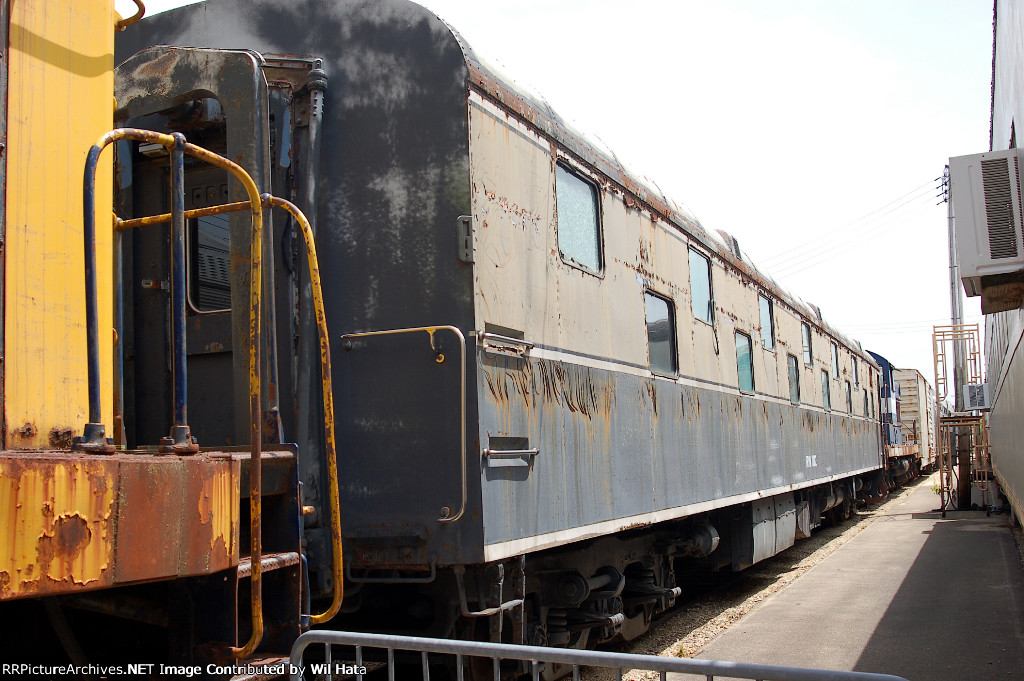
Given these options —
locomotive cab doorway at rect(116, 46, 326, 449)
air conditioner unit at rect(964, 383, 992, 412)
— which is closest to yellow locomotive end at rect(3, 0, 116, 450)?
locomotive cab doorway at rect(116, 46, 326, 449)

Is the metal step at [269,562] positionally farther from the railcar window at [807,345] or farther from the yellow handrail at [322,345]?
the railcar window at [807,345]

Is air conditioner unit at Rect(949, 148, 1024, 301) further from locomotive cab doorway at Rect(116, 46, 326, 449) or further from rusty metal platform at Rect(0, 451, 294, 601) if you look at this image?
rusty metal platform at Rect(0, 451, 294, 601)

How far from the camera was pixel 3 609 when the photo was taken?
3213 millimetres

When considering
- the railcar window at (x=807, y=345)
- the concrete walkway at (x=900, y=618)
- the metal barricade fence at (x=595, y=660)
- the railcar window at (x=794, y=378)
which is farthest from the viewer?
the railcar window at (x=807, y=345)

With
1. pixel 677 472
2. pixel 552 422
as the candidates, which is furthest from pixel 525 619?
pixel 677 472

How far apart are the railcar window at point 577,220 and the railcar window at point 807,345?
7526mm

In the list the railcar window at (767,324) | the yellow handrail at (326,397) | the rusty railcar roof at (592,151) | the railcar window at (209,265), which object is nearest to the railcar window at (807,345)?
the railcar window at (767,324)

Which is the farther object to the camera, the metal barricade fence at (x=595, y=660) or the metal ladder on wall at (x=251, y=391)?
the metal ladder on wall at (x=251, y=391)

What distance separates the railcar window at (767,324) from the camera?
1007cm

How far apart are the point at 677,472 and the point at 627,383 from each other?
1060mm

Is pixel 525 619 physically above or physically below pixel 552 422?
below

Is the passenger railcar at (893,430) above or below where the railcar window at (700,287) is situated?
below

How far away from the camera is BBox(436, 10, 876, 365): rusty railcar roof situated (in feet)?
15.0

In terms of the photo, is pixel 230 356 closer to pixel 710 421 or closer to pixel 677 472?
pixel 677 472
